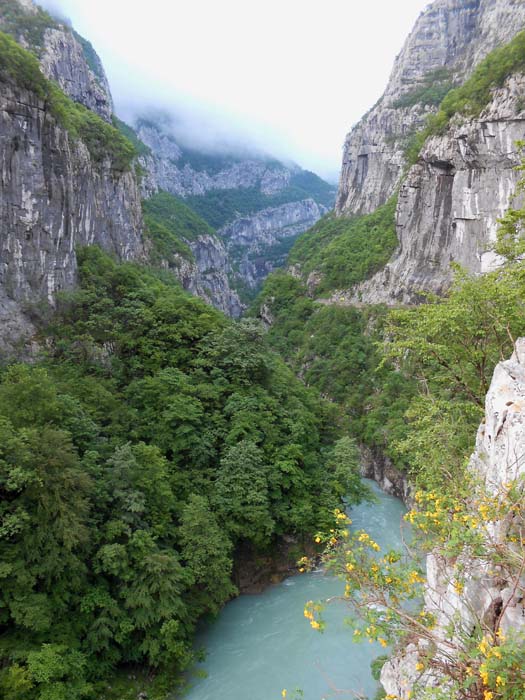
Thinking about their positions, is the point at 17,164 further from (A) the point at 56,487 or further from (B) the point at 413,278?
(B) the point at 413,278

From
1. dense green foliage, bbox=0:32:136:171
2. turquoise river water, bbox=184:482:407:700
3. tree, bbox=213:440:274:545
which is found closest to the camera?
turquoise river water, bbox=184:482:407:700

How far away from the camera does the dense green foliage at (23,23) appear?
39719 mm

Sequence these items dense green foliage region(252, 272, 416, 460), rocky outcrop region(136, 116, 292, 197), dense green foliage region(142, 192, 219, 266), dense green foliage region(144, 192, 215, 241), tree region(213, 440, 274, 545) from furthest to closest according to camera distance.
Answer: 1. rocky outcrop region(136, 116, 292, 197)
2. dense green foliage region(144, 192, 215, 241)
3. dense green foliage region(142, 192, 219, 266)
4. dense green foliage region(252, 272, 416, 460)
5. tree region(213, 440, 274, 545)

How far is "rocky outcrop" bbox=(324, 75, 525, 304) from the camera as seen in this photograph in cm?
2631

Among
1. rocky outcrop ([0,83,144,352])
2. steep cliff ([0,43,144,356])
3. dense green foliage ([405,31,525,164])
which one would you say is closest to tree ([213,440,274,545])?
steep cliff ([0,43,144,356])

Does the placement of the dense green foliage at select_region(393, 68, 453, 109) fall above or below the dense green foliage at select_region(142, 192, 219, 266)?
above

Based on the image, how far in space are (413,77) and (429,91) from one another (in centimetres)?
628

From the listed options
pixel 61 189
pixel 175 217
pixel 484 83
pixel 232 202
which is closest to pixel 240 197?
pixel 232 202

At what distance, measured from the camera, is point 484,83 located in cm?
2816

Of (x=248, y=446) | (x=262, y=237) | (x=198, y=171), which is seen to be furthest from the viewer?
(x=198, y=171)

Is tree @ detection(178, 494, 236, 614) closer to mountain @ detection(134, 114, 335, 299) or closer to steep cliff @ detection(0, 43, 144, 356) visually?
steep cliff @ detection(0, 43, 144, 356)

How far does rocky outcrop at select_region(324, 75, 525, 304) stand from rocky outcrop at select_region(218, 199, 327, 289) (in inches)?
2604

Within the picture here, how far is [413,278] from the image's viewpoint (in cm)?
3547

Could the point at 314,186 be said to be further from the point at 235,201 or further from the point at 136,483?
the point at 136,483
